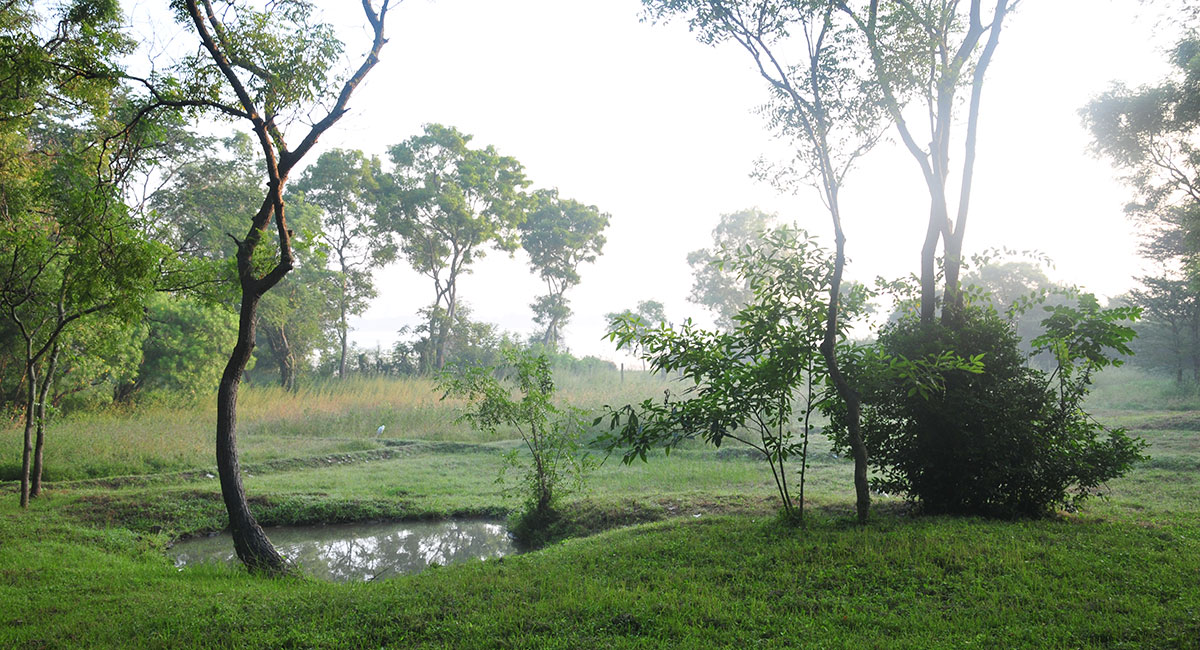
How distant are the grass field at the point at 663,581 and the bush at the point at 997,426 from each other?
0.40 metres

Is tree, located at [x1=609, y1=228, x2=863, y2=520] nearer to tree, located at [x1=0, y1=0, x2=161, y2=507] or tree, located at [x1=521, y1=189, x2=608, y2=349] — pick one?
tree, located at [x1=0, y1=0, x2=161, y2=507]

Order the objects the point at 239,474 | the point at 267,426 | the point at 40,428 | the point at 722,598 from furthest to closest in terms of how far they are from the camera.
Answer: the point at 267,426 → the point at 40,428 → the point at 239,474 → the point at 722,598

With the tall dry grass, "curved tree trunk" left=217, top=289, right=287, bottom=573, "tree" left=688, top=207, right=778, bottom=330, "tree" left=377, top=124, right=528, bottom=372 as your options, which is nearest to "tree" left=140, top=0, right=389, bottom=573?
"curved tree trunk" left=217, top=289, right=287, bottom=573

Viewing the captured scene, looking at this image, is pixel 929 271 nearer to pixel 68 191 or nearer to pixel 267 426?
pixel 68 191

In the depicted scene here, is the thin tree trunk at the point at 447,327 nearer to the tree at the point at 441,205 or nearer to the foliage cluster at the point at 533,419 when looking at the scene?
the tree at the point at 441,205

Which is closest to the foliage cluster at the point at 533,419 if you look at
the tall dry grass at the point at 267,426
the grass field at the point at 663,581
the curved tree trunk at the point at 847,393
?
the grass field at the point at 663,581

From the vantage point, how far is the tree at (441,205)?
2630 cm

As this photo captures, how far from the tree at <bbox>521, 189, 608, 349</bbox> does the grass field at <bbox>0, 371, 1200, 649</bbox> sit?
22090mm

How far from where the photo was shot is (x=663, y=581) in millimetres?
4488

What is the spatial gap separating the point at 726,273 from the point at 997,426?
91.4ft

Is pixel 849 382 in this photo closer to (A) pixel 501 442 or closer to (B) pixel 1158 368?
(A) pixel 501 442

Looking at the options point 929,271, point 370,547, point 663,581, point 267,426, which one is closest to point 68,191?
point 370,547

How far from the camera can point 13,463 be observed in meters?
10.5

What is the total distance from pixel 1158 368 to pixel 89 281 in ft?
107
